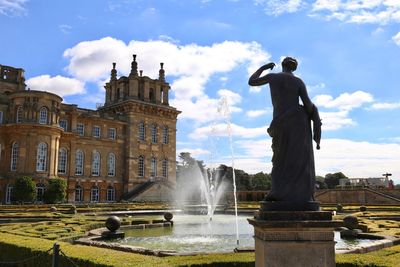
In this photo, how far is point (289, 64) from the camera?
6.16 metres

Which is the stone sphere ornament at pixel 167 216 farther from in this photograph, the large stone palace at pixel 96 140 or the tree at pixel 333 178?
the tree at pixel 333 178

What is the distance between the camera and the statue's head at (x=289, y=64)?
6.16m

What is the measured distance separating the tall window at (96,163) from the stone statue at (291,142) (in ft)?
135

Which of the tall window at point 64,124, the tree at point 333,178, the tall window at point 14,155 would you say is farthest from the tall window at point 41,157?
the tree at point 333,178

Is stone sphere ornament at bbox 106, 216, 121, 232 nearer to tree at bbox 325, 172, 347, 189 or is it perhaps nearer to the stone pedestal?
the stone pedestal

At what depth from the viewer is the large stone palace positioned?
37013 millimetres

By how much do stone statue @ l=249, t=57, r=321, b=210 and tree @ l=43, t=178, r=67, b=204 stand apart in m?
34.5

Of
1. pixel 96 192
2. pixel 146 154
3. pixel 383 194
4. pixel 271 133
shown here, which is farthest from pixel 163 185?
pixel 271 133

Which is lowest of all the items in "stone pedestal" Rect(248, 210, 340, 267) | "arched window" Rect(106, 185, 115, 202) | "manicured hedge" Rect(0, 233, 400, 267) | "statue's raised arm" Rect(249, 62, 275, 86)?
"manicured hedge" Rect(0, 233, 400, 267)

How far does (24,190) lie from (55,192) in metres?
2.94

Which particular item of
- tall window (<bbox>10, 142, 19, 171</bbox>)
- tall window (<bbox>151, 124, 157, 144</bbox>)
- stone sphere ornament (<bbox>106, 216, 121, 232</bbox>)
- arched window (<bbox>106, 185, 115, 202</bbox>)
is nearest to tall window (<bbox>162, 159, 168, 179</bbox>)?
tall window (<bbox>151, 124, 157, 144</bbox>)

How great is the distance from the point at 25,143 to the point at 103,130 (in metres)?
10.8

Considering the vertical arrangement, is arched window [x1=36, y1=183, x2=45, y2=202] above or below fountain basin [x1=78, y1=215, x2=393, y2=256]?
above

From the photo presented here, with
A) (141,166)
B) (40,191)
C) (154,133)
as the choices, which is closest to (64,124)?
(40,191)
